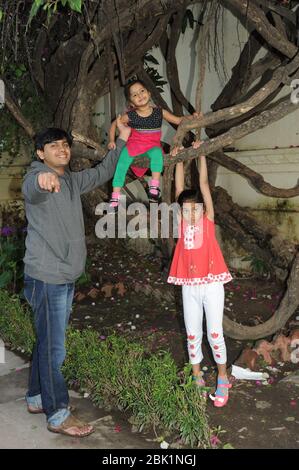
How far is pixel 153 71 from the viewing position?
23.0ft

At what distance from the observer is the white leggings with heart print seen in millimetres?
3725

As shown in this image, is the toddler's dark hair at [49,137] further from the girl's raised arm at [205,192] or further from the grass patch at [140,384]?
the grass patch at [140,384]

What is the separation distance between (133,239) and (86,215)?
84 centimetres

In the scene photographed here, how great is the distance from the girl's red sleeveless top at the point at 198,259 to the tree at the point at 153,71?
55cm

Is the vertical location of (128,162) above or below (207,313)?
above

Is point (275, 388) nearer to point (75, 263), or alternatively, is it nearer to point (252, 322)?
point (252, 322)

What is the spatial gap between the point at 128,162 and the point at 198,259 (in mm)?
958

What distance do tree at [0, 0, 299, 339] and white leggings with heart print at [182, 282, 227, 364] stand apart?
2.55 feet

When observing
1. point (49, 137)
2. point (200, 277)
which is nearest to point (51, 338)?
point (200, 277)

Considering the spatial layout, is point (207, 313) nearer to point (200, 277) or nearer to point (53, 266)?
point (200, 277)

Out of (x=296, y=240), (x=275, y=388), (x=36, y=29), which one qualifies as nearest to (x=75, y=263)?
(x=275, y=388)

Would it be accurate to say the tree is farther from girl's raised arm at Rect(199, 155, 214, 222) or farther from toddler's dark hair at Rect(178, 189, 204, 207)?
toddler's dark hair at Rect(178, 189, 204, 207)

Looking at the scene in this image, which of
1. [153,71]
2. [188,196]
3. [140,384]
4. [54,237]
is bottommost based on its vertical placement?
[140,384]

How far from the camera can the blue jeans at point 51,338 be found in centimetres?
337
